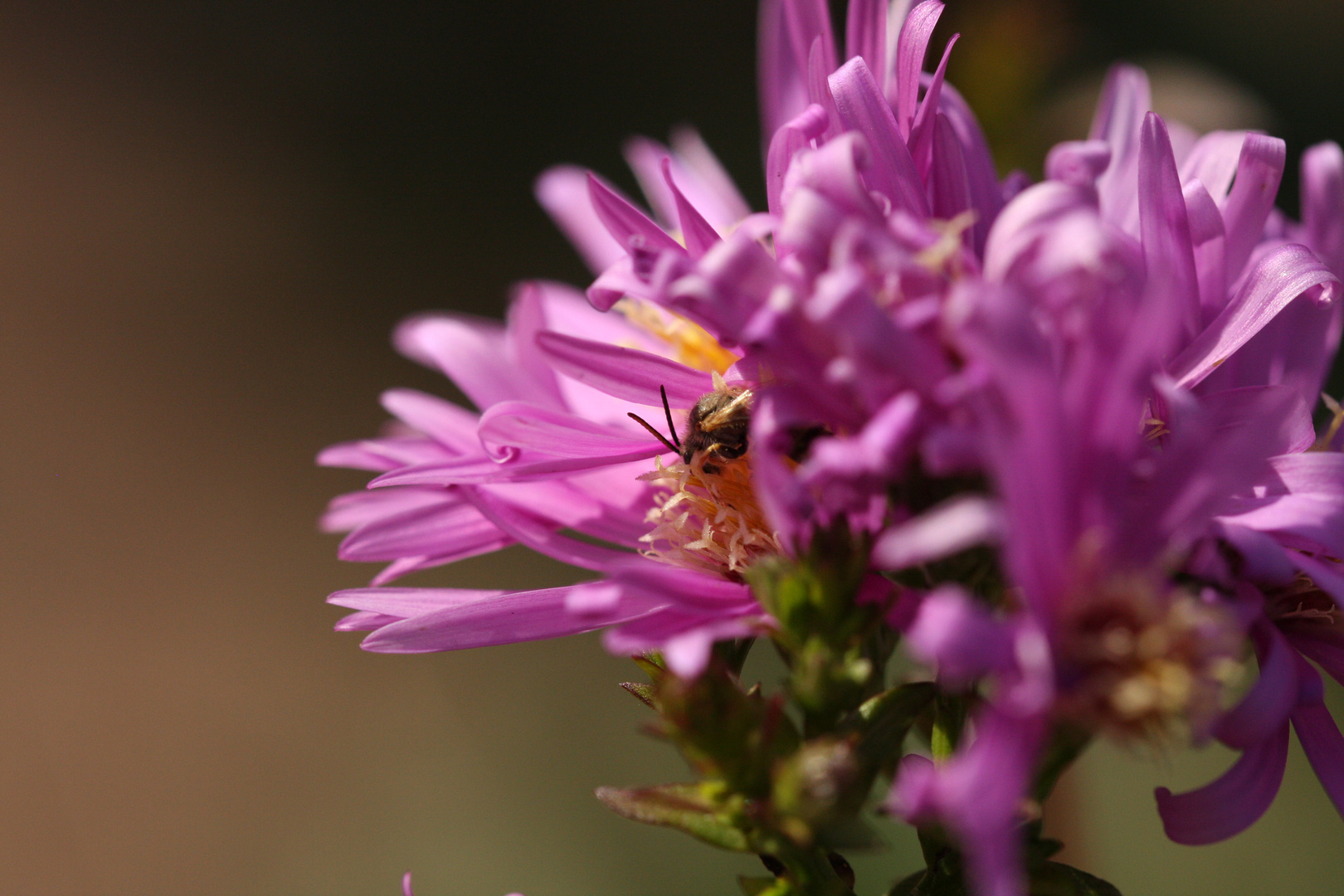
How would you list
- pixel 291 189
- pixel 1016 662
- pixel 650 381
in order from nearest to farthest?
pixel 1016 662 → pixel 650 381 → pixel 291 189

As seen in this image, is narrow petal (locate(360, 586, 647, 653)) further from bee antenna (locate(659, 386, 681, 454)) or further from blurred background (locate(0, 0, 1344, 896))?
blurred background (locate(0, 0, 1344, 896))

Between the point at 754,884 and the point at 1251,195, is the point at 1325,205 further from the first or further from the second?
the point at 754,884

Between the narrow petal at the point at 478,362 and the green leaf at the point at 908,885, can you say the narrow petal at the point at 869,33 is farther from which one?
the green leaf at the point at 908,885

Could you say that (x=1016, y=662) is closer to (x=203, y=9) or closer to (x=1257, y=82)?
(x=1257, y=82)

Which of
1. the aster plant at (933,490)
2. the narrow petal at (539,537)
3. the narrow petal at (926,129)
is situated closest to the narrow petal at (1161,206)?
the aster plant at (933,490)

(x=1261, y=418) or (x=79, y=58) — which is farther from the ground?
(x=79, y=58)

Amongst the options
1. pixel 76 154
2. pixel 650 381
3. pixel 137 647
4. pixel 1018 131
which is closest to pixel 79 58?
pixel 76 154
